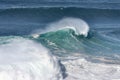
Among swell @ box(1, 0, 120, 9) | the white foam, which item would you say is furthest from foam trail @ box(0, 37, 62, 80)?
swell @ box(1, 0, 120, 9)

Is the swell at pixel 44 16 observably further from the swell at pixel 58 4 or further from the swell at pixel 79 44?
the swell at pixel 79 44

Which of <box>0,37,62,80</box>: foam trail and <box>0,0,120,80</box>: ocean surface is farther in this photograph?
<box>0,0,120,80</box>: ocean surface

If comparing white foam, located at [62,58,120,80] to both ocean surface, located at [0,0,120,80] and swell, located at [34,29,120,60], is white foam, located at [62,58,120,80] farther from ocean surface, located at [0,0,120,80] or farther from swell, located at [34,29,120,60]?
swell, located at [34,29,120,60]

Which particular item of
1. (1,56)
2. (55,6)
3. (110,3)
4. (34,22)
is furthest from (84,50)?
(110,3)

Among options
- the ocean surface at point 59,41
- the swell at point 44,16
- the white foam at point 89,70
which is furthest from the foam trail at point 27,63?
the swell at point 44,16

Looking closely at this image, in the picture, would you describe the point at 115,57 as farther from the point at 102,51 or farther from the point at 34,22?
the point at 34,22

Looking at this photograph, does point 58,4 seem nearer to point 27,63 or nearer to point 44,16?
point 44,16

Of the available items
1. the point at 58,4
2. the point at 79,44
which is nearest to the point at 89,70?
the point at 79,44
